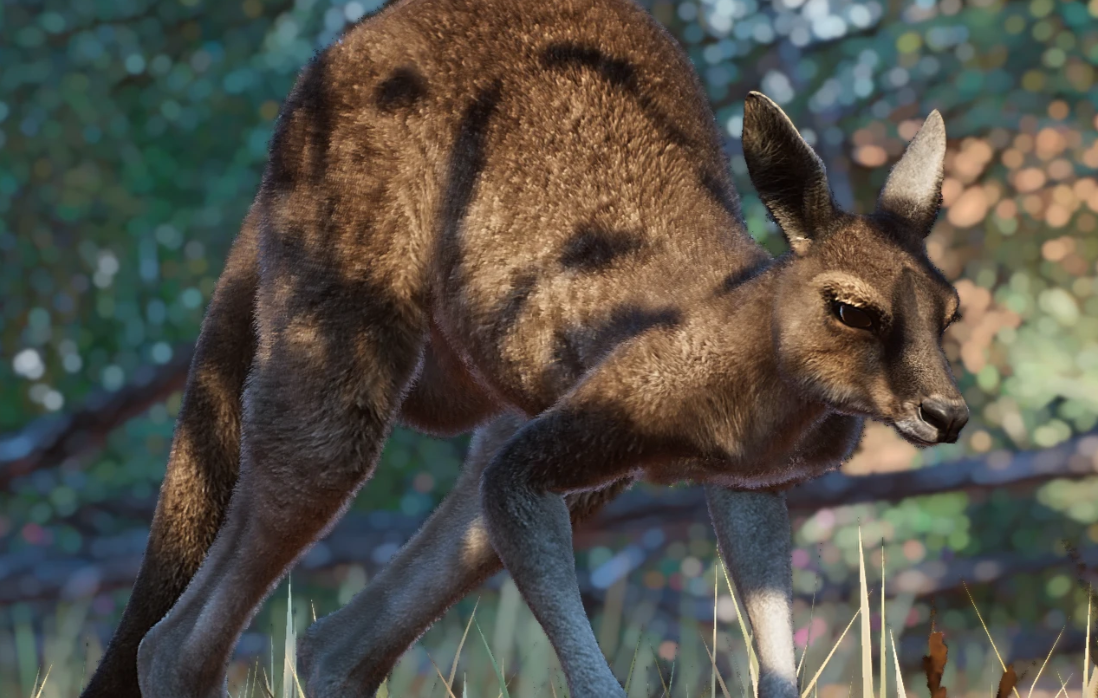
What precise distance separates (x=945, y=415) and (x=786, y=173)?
2.19 feet

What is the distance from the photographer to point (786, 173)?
3.12m

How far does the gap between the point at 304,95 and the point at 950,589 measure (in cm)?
565

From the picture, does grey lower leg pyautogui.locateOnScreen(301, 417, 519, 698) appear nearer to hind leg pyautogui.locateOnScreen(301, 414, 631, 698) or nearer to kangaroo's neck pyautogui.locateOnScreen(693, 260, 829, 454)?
hind leg pyautogui.locateOnScreen(301, 414, 631, 698)

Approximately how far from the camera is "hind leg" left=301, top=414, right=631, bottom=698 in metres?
3.92

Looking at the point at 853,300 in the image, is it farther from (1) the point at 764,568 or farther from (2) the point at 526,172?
(2) the point at 526,172

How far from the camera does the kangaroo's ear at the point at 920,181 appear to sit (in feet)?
10.7

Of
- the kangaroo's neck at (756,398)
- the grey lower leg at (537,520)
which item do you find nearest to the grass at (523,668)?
the kangaroo's neck at (756,398)

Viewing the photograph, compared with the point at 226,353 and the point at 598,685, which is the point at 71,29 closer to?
the point at 226,353

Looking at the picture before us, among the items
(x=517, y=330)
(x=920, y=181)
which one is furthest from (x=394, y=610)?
(x=920, y=181)

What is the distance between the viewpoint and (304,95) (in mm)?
3939

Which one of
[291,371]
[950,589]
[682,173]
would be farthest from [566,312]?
[950,589]

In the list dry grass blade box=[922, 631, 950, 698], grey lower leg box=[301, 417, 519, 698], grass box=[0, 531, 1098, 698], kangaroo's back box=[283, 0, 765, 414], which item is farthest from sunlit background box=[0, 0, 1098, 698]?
dry grass blade box=[922, 631, 950, 698]

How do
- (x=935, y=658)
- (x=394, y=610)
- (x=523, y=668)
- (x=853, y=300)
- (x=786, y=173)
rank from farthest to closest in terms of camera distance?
(x=523, y=668), (x=394, y=610), (x=786, y=173), (x=853, y=300), (x=935, y=658)

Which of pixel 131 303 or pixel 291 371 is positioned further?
pixel 131 303
